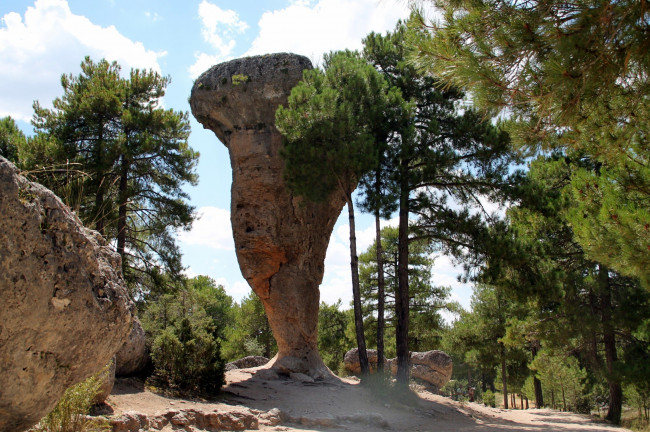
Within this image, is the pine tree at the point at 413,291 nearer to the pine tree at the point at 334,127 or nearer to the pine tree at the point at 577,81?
the pine tree at the point at 334,127

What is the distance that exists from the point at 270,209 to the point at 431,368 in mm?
9600

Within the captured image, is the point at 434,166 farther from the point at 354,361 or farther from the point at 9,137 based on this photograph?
the point at 9,137

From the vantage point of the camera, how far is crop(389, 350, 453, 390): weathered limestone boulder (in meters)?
19.9

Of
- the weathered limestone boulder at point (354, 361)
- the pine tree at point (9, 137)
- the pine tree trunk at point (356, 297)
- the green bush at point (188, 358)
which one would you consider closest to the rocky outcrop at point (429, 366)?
the weathered limestone boulder at point (354, 361)

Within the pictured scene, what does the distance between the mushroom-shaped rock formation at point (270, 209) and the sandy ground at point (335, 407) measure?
7.58 feet

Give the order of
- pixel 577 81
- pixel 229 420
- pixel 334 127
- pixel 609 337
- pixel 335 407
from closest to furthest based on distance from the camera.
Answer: pixel 577 81 → pixel 229 420 → pixel 335 407 → pixel 334 127 → pixel 609 337

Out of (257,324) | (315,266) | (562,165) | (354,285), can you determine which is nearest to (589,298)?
(562,165)

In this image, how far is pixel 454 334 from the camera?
24125mm

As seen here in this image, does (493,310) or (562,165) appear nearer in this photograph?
(562,165)

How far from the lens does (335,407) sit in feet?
36.7

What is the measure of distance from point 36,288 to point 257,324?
25.8 meters

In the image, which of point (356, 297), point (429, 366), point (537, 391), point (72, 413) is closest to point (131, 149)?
point (356, 297)

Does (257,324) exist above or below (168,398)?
above

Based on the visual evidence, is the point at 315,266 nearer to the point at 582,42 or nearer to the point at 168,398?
the point at 168,398
